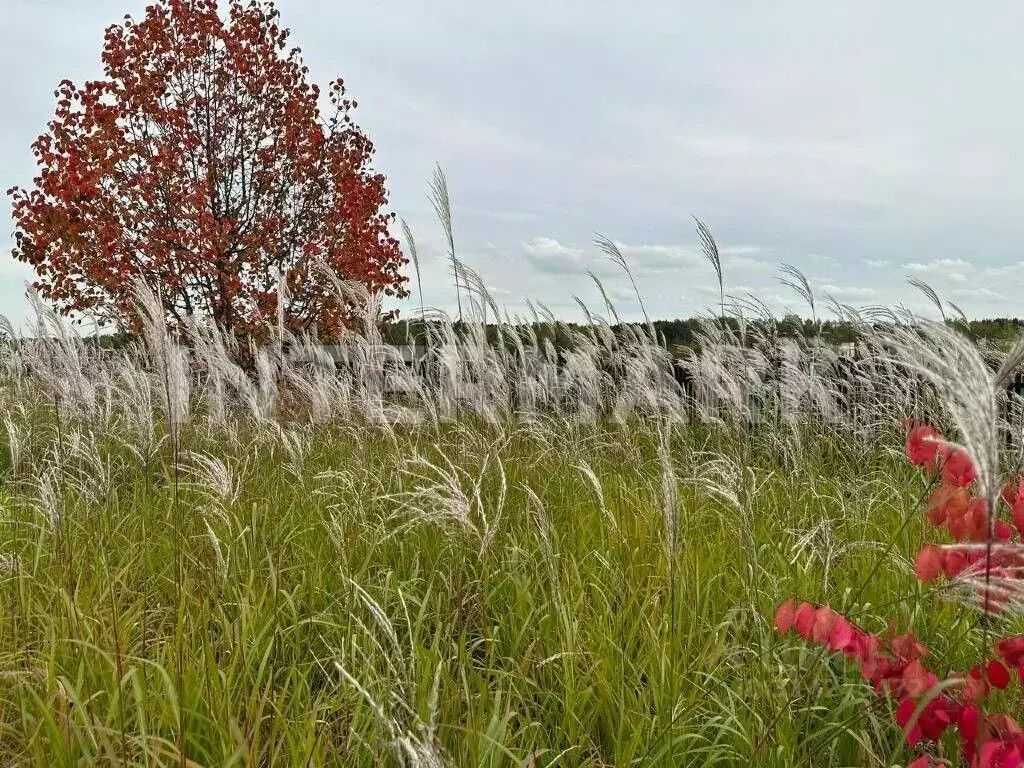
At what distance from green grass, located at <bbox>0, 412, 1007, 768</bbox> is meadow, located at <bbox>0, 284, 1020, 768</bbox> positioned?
0.02 meters

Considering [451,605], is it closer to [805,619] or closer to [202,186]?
[805,619]

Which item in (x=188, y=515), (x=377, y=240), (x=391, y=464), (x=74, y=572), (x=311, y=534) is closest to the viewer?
(x=74, y=572)

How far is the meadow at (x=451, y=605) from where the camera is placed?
1856mm

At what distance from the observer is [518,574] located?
2.84 metres

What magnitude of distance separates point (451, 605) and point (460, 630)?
10 cm

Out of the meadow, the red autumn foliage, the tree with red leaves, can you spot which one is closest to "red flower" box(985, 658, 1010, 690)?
the red autumn foliage

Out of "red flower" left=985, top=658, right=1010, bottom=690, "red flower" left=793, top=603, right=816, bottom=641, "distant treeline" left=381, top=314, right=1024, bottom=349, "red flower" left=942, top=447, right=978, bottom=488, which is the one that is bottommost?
"red flower" left=985, top=658, right=1010, bottom=690

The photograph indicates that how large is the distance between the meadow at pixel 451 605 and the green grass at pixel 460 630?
0.05 ft

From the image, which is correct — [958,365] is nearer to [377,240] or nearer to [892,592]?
[892,592]

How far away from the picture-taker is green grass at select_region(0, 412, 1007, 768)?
75.0 inches

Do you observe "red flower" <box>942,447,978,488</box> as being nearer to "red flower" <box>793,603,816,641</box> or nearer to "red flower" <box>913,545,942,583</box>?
"red flower" <box>913,545,942,583</box>

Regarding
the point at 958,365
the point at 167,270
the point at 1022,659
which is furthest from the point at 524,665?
the point at 167,270

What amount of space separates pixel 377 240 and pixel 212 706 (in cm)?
923

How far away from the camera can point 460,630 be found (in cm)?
285
